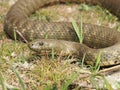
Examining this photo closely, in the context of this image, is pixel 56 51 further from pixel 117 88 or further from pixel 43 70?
pixel 117 88

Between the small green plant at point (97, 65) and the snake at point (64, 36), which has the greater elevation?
the snake at point (64, 36)

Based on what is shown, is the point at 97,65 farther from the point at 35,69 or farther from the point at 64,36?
the point at 64,36

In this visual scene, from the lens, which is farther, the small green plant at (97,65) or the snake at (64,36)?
the snake at (64,36)

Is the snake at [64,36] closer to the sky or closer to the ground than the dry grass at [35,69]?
closer to the sky

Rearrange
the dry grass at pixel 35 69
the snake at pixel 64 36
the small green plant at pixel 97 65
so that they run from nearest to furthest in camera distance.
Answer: the dry grass at pixel 35 69 < the small green plant at pixel 97 65 < the snake at pixel 64 36

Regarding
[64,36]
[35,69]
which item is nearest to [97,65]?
[35,69]

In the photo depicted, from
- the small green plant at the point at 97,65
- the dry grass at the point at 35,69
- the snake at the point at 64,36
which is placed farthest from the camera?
the snake at the point at 64,36

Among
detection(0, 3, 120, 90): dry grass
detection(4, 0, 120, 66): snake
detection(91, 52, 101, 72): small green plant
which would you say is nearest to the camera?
detection(0, 3, 120, 90): dry grass

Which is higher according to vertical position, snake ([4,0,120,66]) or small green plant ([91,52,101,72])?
snake ([4,0,120,66])

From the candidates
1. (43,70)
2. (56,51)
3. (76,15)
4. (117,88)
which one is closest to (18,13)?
(76,15)
